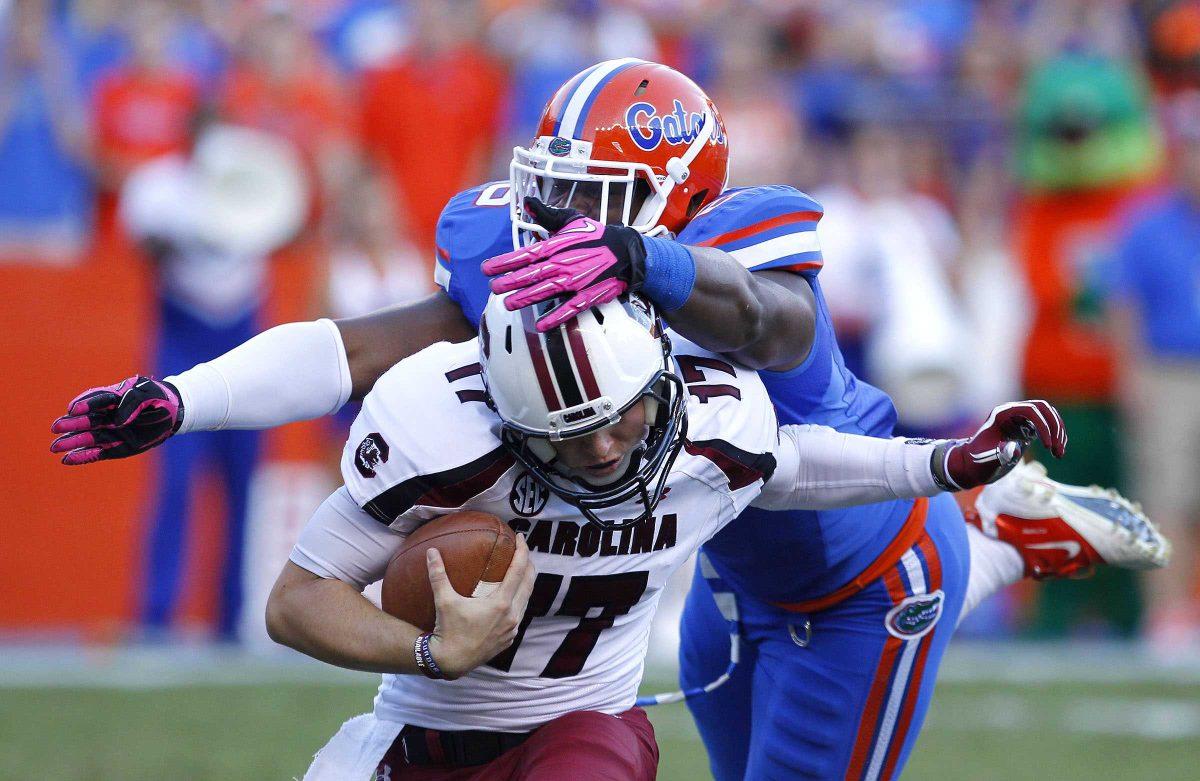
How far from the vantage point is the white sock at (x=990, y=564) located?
403 cm

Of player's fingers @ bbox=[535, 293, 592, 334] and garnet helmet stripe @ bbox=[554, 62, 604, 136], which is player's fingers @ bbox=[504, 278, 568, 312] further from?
garnet helmet stripe @ bbox=[554, 62, 604, 136]

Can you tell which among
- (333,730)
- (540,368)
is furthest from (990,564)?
(333,730)

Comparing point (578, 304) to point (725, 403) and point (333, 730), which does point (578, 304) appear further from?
point (333, 730)

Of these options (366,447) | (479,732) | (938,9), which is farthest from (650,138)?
(938,9)

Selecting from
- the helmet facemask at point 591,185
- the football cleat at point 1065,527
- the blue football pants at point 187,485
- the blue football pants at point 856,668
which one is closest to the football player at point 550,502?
the helmet facemask at point 591,185

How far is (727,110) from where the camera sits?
7922mm

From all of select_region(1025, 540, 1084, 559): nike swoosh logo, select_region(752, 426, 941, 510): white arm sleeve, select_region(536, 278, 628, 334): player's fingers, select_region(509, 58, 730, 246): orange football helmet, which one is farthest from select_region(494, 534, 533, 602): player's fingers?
select_region(1025, 540, 1084, 559): nike swoosh logo

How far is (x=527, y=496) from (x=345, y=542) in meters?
0.31

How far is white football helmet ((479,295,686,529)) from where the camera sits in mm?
2791

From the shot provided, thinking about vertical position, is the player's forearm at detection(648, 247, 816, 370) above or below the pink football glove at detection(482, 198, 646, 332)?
below

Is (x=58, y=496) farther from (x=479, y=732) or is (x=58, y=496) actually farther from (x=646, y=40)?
(x=479, y=732)

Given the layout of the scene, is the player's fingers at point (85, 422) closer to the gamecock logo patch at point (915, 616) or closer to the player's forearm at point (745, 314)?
the player's forearm at point (745, 314)

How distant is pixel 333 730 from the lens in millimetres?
5793

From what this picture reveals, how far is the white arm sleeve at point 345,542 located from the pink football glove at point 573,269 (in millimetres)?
→ 463
